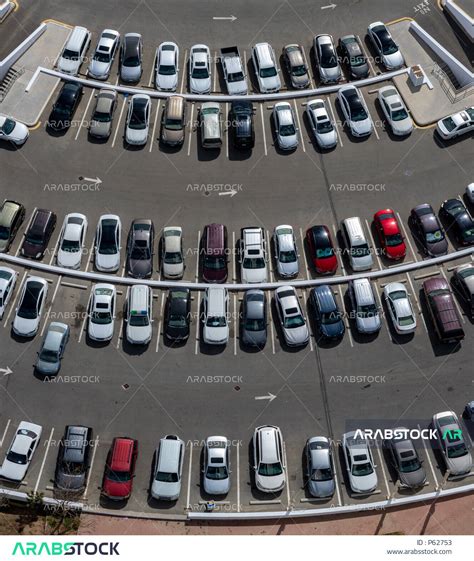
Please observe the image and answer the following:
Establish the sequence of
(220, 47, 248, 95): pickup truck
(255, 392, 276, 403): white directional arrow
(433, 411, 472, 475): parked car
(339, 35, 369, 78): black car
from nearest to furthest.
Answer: (433, 411, 472, 475): parked car, (255, 392, 276, 403): white directional arrow, (220, 47, 248, 95): pickup truck, (339, 35, 369, 78): black car

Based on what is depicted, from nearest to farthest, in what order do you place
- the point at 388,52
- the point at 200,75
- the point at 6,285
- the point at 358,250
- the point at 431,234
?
the point at 6,285 → the point at 358,250 → the point at 431,234 → the point at 200,75 → the point at 388,52

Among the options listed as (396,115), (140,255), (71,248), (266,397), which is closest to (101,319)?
(140,255)

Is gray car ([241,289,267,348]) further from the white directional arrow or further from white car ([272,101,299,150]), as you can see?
white car ([272,101,299,150])

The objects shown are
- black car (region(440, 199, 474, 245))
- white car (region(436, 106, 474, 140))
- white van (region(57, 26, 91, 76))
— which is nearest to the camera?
black car (region(440, 199, 474, 245))

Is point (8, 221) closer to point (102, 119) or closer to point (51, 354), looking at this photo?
point (51, 354)

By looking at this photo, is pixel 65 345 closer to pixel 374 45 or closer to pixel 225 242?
pixel 225 242

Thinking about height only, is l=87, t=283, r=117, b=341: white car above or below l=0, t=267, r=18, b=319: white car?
below
